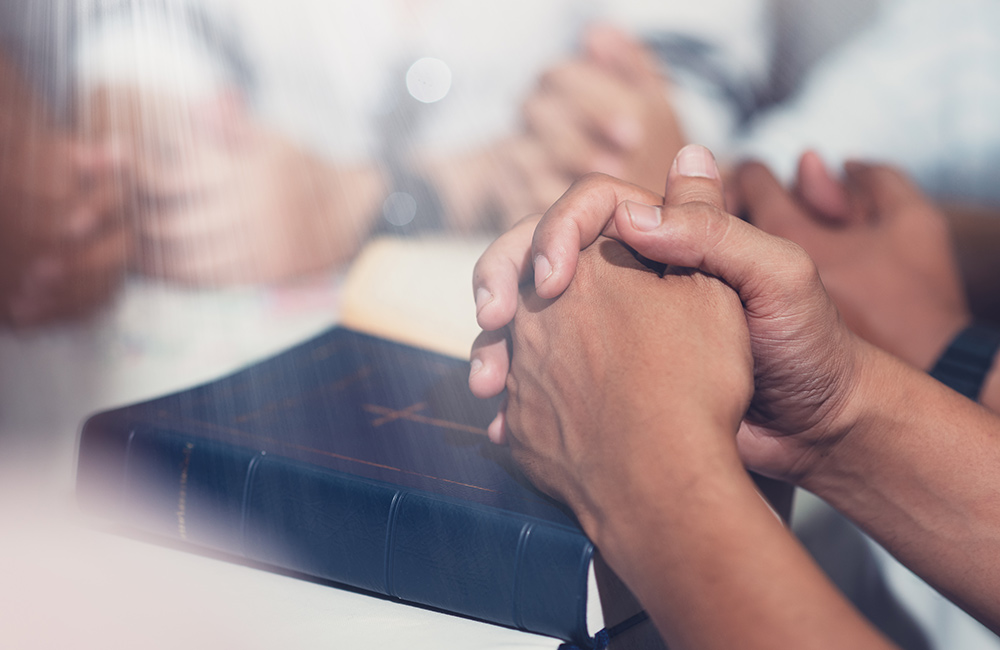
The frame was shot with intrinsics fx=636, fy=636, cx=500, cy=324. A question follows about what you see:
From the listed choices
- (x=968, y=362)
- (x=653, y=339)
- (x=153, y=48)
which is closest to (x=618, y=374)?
(x=653, y=339)

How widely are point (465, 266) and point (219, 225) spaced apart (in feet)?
0.96

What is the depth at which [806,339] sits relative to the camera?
0.25 metres

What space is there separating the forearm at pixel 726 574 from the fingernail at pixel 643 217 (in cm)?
8

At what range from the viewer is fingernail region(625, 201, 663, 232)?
221 mm

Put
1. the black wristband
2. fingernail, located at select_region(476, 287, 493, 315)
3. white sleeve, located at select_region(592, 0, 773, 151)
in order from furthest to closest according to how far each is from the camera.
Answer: white sleeve, located at select_region(592, 0, 773, 151), the black wristband, fingernail, located at select_region(476, 287, 493, 315)

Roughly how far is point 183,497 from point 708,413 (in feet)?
0.72

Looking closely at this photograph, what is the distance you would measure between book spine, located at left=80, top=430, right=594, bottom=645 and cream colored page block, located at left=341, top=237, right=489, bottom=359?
21 cm

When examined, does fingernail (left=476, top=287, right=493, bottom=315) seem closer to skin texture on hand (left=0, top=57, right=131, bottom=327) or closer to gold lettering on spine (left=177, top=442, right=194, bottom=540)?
gold lettering on spine (left=177, top=442, right=194, bottom=540)

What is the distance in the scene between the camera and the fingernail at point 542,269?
230mm

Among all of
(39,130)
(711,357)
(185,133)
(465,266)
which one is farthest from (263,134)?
(711,357)

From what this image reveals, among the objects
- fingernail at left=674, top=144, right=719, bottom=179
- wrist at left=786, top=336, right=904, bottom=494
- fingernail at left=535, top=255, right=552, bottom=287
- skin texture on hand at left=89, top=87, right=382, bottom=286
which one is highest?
skin texture on hand at left=89, top=87, right=382, bottom=286

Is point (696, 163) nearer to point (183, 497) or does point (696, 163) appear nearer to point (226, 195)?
point (183, 497)

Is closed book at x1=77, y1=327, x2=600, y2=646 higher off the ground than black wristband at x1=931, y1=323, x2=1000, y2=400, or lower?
lower

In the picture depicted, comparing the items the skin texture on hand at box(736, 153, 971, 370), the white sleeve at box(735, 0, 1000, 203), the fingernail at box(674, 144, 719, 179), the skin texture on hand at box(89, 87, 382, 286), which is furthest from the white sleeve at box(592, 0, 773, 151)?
the fingernail at box(674, 144, 719, 179)
